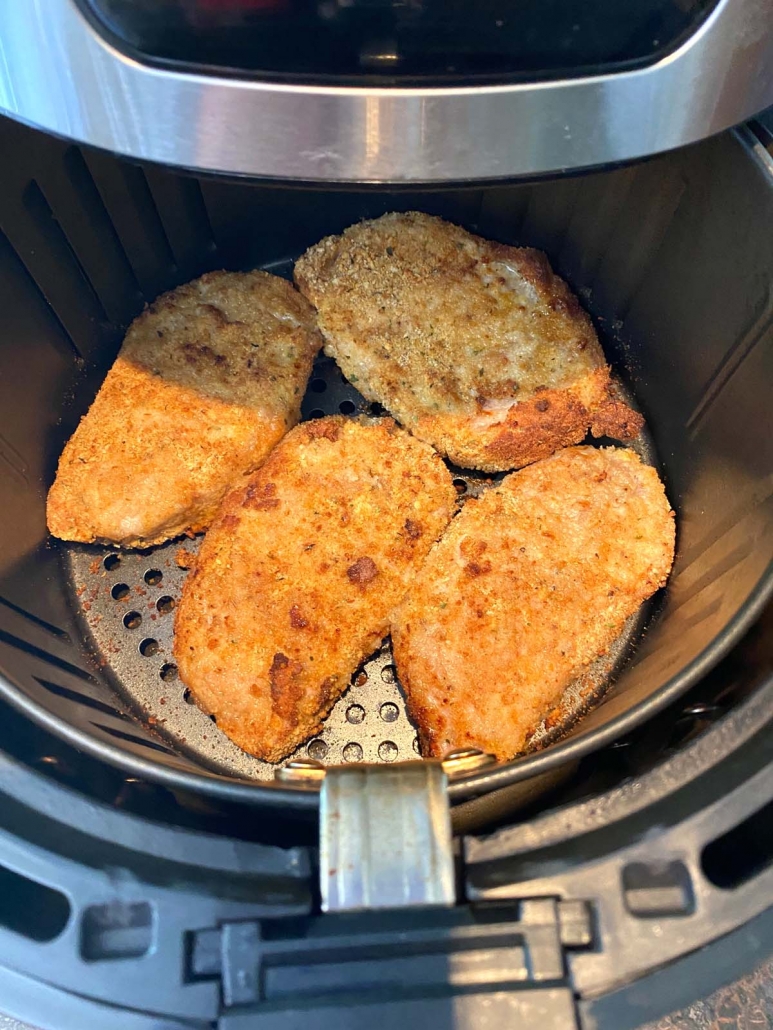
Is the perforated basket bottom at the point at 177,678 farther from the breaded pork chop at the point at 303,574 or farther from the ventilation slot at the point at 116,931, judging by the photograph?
the ventilation slot at the point at 116,931

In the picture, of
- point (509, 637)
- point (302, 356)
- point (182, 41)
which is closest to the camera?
point (182, 41)

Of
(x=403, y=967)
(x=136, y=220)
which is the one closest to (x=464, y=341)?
(x=136, y=220)

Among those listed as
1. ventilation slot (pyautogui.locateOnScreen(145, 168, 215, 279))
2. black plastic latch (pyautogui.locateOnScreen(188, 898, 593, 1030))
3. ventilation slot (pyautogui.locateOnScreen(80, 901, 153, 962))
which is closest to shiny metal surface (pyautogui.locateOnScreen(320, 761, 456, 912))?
black plastic latch (pyautogui.locateOnScreen(188, 898, 593, 1030))

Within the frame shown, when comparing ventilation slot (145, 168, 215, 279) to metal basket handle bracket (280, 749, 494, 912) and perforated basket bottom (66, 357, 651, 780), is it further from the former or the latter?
metal basket handle bracket (280, 749, 494, 912)

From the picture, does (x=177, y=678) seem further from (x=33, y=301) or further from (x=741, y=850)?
(x=741, y=850)

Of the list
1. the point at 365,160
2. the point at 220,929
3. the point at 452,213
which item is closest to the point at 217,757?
the point at 220,929

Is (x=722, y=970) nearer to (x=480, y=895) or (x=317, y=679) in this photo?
(x=480, y=895)
